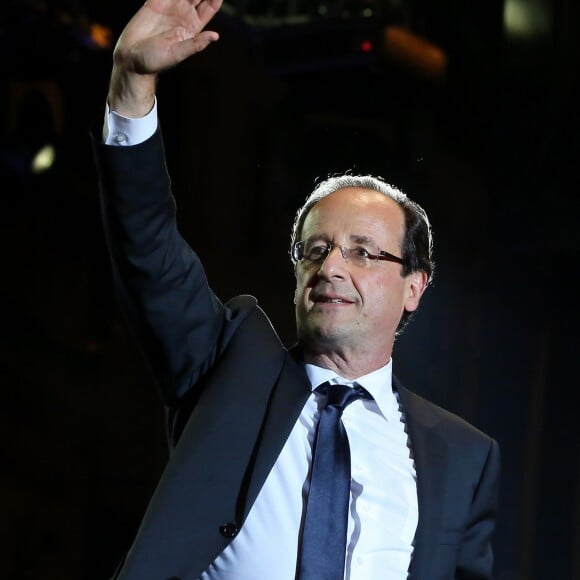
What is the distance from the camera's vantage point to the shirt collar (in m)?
1.84

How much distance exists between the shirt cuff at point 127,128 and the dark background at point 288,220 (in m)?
2.06

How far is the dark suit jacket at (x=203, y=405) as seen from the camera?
1565 mm

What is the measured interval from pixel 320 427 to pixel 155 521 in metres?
0.33

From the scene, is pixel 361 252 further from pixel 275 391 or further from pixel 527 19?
pixel 527 19

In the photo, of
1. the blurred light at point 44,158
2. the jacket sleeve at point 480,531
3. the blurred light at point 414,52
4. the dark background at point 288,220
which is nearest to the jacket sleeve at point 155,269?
the jacket sleeve at point 480,531

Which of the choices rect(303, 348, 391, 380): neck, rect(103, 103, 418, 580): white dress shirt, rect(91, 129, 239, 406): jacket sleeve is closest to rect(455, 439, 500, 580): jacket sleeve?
rect(103, 103, 418, 580): white dress shirt

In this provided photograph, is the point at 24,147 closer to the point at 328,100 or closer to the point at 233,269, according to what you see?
the point at 233,269

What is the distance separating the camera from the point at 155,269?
1595 millimetres

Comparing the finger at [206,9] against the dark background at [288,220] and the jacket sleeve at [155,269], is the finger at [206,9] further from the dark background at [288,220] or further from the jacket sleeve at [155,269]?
the dark background at [288,220]

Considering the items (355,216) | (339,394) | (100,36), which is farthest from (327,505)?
(100,36)

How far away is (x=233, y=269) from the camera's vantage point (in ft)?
15.6

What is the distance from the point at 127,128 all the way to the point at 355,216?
53 centimetres

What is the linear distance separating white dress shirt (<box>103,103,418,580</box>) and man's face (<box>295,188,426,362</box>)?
7cm

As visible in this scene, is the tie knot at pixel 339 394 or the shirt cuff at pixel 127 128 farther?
the tie knot at pixel 339 394
